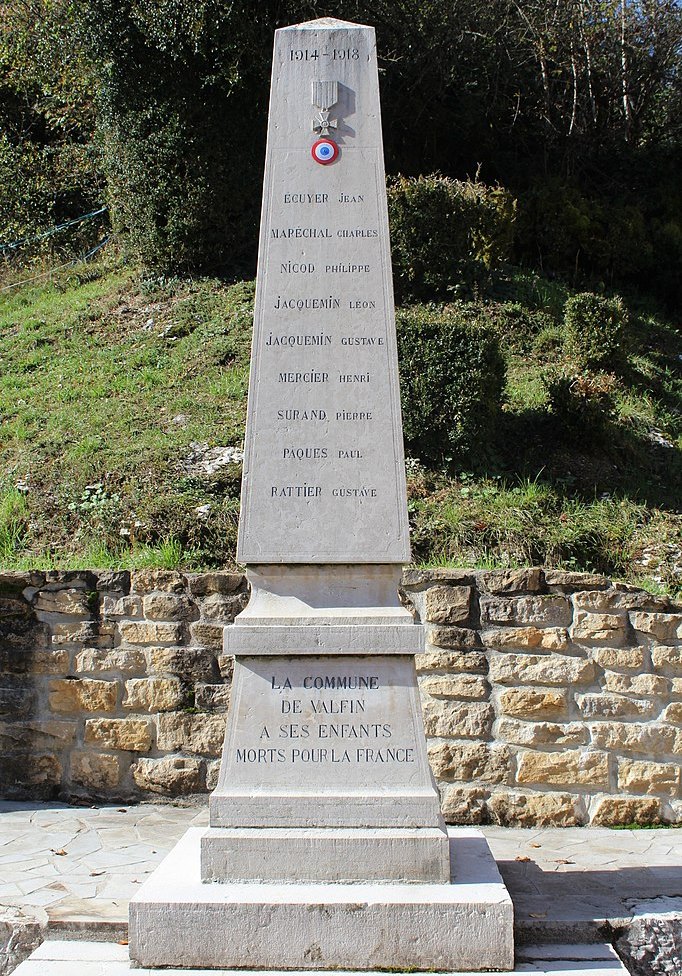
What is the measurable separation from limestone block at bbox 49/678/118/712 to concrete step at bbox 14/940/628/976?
2051mm

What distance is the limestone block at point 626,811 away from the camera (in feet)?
17.2

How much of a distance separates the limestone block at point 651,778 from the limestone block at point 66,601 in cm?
326

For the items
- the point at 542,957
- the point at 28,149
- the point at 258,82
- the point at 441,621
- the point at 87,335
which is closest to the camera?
the point at 542,957

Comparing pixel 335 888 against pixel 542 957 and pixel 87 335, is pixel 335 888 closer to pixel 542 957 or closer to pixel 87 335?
pixel 542 957

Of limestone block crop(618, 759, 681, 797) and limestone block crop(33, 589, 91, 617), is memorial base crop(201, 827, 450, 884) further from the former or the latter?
limestone block crop(33, 589, 91, 617)

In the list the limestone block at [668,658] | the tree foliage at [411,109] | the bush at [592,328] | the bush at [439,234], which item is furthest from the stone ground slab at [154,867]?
the tree foliage at [411,109]

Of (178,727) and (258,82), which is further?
(258,82)

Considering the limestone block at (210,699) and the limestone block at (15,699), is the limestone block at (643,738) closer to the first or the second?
the limestone block at (210,699)

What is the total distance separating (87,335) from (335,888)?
8.84m

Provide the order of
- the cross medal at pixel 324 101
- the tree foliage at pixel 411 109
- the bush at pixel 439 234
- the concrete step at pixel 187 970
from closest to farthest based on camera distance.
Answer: the concrete step at pixel 187 970, the cross medal at pixel 324 101, the bush at pixel 439 234, the tree foliage at pixel 411 109

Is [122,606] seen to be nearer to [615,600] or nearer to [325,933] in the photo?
[325,933]

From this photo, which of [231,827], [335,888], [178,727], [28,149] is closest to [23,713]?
[178,727]

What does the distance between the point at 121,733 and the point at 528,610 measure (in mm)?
2494

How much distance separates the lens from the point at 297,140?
4.11 meters
